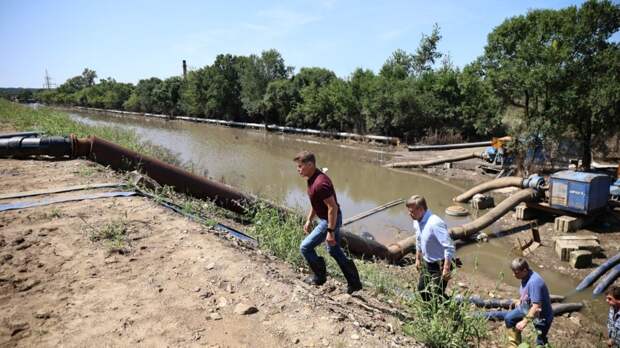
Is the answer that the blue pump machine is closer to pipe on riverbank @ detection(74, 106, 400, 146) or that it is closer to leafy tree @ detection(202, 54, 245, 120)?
pipe on riverbank @ detection(74, 106, 400, 146)

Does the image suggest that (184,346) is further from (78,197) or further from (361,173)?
(361,173)

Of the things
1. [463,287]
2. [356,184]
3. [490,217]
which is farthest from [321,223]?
[356,184]

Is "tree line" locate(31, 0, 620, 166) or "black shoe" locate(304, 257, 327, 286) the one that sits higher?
"tree line" locate(31, 0, 620, 166)

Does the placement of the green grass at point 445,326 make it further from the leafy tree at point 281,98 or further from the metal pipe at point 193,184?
the leafy tree at point 281,98

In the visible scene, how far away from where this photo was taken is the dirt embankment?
3156 millimetres

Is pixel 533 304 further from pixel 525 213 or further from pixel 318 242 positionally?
pixel 525 213

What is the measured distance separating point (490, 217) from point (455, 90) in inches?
698

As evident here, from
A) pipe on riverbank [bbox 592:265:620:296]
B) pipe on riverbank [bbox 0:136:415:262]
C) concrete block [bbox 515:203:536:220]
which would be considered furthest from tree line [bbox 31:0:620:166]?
pipe on riverbank [bbox 0:136:415:262]

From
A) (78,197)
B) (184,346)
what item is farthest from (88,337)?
(78,197)

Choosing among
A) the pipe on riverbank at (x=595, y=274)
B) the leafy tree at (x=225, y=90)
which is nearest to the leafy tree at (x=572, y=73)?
the pipe on riverbank at (x=595, y=274)

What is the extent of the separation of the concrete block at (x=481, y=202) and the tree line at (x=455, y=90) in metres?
4.02

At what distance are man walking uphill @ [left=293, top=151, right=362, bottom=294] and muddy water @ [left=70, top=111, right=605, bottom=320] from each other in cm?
142

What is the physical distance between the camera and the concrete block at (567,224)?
9273mm

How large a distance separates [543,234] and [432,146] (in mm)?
13499
